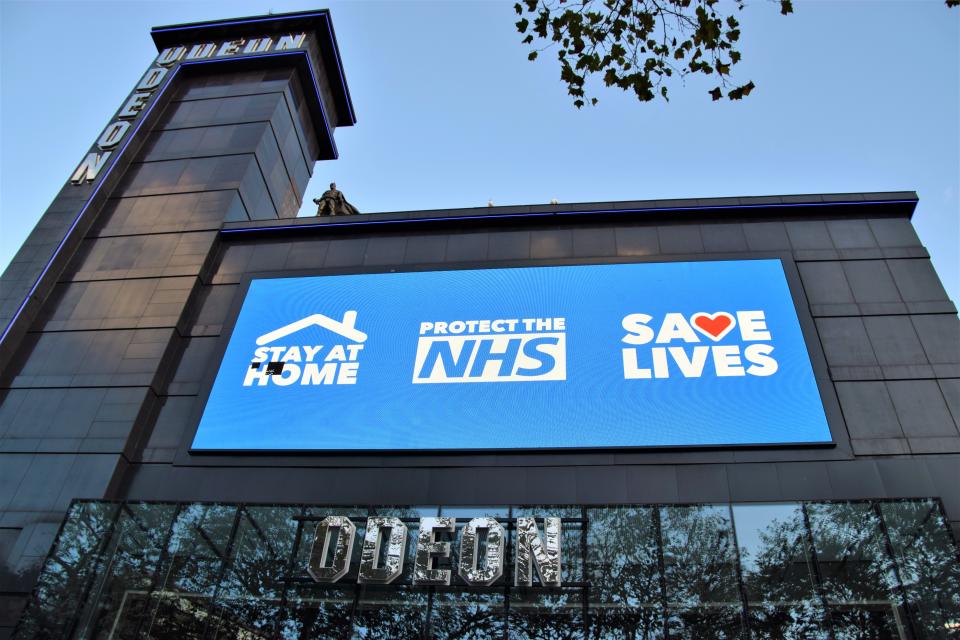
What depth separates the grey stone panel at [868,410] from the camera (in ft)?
58.9

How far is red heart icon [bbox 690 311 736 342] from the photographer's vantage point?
20031mm

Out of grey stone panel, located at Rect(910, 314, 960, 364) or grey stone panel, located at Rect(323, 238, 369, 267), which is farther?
grey stone panel, located at Rect(323, 238, 369, 267)

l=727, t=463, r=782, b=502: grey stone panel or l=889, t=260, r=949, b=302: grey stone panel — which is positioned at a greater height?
l=889, t=260, r=949, b=302: grey stone panel

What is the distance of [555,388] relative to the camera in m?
19.4

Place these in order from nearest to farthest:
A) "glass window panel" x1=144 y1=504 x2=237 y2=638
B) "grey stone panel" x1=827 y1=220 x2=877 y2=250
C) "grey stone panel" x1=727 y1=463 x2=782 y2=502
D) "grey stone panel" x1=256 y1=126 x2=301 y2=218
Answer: "glass window panel" x1=144 y1=504 x2=237 y2=638 → "grey stone panel" x1=727 y1=463 x2=782 y2=502 → "grey stone panel" x1=827 y1=220 x2=877 y2=250 → "grey stone panel" x1=256 y1=126 x2=301 y2=218

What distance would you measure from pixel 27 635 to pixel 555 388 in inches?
507

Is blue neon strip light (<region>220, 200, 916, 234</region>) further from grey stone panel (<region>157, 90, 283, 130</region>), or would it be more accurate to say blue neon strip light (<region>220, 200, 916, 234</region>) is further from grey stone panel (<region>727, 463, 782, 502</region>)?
grey stone panel (<region>727, 463, 782, 502</region>)

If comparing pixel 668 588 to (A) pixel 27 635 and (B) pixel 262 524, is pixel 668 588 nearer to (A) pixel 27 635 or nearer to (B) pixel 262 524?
(B) pixel 262 524

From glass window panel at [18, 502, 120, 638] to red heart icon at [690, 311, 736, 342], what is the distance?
49.1ft

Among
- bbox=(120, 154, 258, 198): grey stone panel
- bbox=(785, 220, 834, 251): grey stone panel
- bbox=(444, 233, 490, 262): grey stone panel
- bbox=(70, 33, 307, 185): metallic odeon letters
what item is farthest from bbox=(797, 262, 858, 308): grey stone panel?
bbox=(70, 33, 307, 185): metallic odeon letters

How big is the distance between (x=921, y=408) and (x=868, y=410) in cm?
120

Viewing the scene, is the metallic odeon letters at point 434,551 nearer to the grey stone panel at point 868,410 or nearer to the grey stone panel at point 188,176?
the grey stone panel at point 868,410

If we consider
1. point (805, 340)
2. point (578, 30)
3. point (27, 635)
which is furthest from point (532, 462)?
point (27, 635)

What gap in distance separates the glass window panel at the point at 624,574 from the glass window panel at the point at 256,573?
21.6ft
